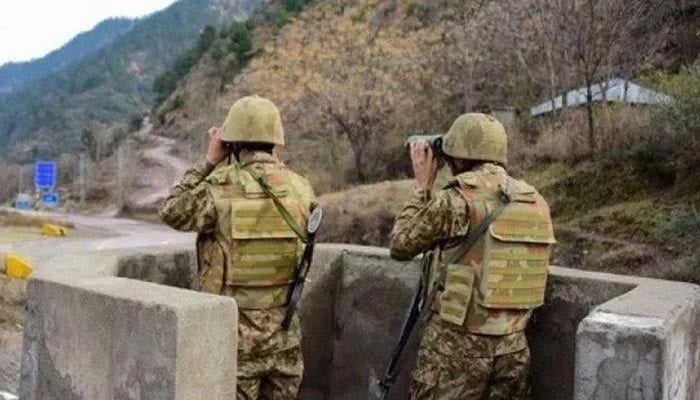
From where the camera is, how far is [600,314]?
8.83 ft

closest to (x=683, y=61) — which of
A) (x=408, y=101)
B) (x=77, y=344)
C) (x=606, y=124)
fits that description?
(x=606, y=124)

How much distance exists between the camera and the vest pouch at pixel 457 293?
315 centimetres

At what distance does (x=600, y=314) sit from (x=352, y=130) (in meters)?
19.3

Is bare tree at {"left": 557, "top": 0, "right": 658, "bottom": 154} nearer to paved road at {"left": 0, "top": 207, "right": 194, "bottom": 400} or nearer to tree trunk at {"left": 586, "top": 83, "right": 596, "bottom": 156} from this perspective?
tree trunk at {"left": 586, "top": 83, "right": 596, "bottom": 156}


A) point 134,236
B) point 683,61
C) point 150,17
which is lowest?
point 134,236

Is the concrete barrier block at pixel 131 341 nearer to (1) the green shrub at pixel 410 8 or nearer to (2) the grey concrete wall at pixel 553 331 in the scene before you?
(2) the grey concrete wall at pixel 553 331

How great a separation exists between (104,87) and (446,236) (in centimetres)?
10906

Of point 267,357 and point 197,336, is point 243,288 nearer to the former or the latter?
point 267,357

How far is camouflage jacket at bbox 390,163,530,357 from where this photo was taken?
10.3ft

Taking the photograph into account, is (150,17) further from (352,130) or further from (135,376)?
(135,376)

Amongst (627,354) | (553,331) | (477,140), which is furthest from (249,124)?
(627,354)

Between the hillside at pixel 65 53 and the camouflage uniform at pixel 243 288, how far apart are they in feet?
595

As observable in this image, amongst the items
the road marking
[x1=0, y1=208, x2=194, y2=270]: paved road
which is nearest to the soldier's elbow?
the road marking

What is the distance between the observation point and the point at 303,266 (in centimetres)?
343
